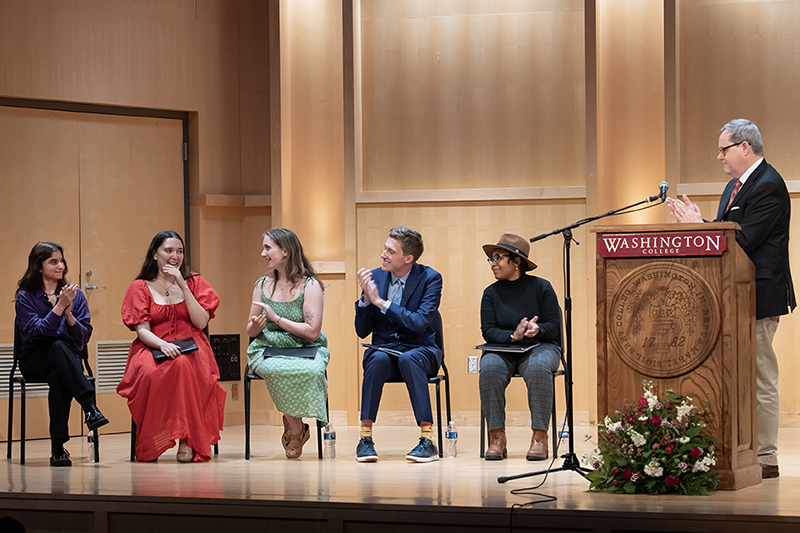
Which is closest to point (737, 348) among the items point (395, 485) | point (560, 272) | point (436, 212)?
point (395, 485)

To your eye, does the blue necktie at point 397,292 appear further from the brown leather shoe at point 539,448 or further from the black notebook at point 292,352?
the brown leather shoe at point 539,448

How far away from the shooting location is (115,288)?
19.0 feet

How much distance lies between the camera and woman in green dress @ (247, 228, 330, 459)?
4.42m

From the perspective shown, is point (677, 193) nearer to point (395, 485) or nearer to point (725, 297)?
point (725, 297)

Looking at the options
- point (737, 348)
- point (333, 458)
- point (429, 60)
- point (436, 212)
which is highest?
point (429, 60)

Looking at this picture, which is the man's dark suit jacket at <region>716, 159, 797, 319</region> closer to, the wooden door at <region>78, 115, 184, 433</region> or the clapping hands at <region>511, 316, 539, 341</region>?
the clapping hands at <region>511, 316, 539, 341</region>

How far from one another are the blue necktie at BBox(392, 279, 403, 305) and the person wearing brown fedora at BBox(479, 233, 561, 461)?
0.43 metres

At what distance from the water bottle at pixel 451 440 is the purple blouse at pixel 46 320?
1947 mm

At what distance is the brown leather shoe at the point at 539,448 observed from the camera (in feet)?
13.8

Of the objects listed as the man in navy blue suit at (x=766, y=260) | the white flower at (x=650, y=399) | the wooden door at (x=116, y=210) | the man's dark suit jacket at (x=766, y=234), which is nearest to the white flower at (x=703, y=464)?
the white flower at (x=650, y=399)

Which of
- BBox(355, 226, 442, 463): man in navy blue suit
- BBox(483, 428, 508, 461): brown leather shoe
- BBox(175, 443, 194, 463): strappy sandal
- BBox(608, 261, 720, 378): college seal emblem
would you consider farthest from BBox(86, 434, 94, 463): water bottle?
BBox(608, 261, 720, 378): college seal emblem

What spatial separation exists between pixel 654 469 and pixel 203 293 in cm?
253

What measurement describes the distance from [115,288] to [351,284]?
1.55m

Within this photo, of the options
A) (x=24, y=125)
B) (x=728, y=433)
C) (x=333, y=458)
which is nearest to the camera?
(x=728, y=433)
